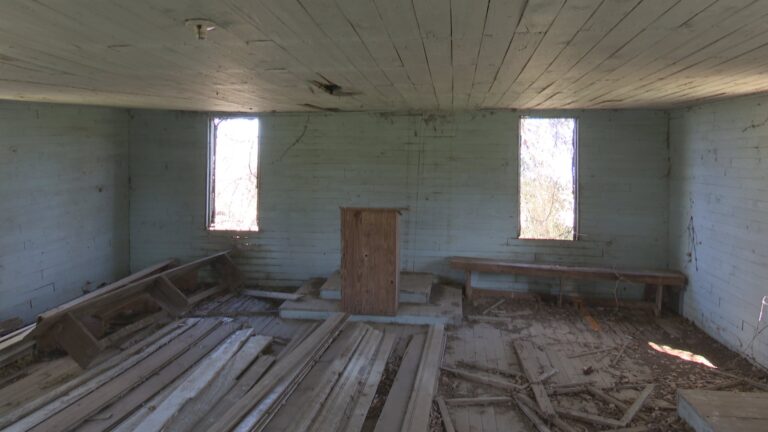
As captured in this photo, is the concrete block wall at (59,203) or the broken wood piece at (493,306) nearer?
the concrete block wall at (59,203)

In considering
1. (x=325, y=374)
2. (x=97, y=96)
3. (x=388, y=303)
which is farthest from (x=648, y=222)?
(x=97, y=96)

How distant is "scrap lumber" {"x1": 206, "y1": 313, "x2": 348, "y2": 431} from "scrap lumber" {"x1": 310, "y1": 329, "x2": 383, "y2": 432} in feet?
1.02

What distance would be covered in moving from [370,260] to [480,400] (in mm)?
1908

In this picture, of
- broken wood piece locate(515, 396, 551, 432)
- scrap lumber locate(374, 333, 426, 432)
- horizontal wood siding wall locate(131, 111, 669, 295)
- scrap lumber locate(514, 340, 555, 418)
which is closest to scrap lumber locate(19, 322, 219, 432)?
scrap lumber locate(374, 333, 426, 432)

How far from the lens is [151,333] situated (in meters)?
4.65

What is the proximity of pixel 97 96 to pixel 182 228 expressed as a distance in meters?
2.47

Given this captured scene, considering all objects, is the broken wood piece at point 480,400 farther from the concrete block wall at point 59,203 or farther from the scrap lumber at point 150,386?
the concrete block wall at point 59,203

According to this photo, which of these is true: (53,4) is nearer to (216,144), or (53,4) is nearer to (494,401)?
(494,401)

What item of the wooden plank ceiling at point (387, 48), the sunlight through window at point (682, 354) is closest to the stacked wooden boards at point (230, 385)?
the sunlight through window at point (682, 354)

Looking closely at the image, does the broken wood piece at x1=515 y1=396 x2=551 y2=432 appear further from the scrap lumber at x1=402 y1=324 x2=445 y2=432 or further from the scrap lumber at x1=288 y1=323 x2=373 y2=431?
the scrap lumber at x1=288 y1=323 x2=373 y2=431

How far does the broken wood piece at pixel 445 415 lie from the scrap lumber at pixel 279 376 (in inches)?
41.9

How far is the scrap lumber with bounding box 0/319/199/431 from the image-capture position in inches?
118

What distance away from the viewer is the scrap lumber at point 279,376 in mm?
2834

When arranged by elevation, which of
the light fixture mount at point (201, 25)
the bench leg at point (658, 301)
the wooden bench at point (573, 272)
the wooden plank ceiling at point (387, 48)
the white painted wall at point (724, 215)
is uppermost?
the wooden plank ceiling at point (387, 48)
